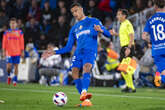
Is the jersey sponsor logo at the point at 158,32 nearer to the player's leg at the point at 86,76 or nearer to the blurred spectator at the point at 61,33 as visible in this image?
the player's leg at the point at 86,76

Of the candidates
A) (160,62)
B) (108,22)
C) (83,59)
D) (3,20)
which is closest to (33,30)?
(3,20)

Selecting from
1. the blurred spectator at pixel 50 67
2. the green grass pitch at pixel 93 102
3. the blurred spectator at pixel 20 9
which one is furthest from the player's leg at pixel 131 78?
the blurred spectator at pixel 20 9

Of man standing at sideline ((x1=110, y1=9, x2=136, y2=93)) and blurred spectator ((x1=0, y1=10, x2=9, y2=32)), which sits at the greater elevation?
blurred spectator ((x1=0, y1=10, x2=9, y2=32))

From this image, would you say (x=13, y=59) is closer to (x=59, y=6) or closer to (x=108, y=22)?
(x=108, y=22)

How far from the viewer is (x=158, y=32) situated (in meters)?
7.10

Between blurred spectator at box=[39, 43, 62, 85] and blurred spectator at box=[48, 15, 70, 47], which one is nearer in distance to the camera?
blurred spectator at box=[39, 43, 62, 85]

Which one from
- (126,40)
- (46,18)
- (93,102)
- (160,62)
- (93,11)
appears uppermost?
(46,18)

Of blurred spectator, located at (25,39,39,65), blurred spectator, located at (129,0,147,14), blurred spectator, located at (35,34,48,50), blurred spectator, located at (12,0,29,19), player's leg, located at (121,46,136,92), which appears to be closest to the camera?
player's leg, located at (121,46,136,92)

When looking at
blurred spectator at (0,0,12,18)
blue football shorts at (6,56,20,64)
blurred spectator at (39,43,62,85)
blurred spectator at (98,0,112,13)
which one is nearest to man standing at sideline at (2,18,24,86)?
blue football shorts at (6,56,20,64)

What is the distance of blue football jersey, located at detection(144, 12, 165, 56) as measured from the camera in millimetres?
7051

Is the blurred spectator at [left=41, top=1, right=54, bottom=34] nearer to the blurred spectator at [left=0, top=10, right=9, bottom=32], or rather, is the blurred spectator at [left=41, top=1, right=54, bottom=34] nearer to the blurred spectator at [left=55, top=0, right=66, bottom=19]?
the blurred spectator at [left=55, top=0, right=66, bottom=19]

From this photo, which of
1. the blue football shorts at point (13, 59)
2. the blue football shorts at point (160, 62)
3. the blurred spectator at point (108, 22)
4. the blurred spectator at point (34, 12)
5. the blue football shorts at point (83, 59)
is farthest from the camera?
the blurred spectator at point (34, 12)

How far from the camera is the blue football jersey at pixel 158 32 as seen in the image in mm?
7051

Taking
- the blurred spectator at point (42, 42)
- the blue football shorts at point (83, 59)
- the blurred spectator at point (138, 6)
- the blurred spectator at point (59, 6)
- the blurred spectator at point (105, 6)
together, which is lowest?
the blue football shorts at point (83, 59)
